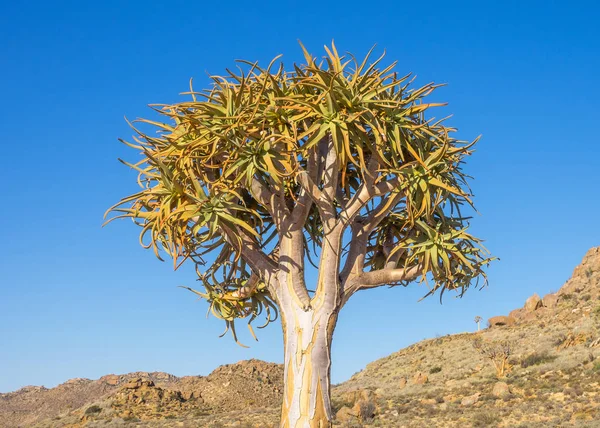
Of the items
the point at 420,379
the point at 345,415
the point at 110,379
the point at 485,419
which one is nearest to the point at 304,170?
the point at 485,419

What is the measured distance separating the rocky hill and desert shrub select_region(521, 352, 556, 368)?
0.07 m

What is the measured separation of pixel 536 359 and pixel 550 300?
1760cm

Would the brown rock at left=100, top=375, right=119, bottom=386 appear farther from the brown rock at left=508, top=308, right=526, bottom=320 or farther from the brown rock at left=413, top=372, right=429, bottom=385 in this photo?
the brown rock at left=508, top=308, right=526, bottom=320

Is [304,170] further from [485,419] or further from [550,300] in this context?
[550,300]

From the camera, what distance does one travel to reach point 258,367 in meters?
47.3

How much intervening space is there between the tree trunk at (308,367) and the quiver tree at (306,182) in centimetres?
1

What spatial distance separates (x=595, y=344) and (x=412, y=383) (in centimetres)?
1013

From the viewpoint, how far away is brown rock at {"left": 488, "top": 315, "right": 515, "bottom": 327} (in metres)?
48.7

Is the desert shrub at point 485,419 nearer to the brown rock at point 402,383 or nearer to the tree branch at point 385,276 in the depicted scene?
the tree branch at point 385,276

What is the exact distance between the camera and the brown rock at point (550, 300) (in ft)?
157

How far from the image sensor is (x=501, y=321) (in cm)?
4894

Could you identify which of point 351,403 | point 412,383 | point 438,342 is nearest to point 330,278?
point 351,403

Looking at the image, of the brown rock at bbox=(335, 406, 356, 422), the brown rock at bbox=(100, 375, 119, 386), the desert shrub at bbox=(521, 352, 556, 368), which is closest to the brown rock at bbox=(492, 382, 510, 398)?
the brown rock at bbox=(335, 406, 356, 422)

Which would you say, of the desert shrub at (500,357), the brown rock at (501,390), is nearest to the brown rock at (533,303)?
the desert shrub at (500,357)
